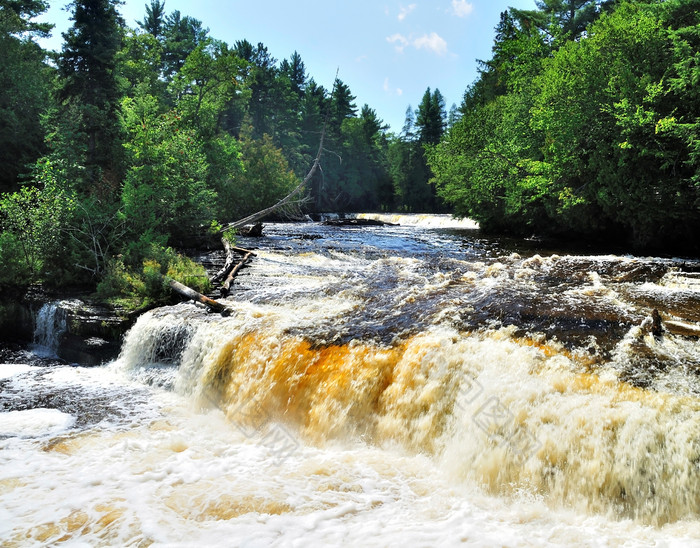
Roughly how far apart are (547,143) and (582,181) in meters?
2.89

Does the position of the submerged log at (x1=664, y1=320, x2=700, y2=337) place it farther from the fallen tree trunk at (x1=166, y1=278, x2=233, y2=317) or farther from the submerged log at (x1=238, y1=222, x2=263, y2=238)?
the submerged log at (x1=238, y1=222, x2=263, y2=238)

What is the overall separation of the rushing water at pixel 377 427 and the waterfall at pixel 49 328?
2.49 feet

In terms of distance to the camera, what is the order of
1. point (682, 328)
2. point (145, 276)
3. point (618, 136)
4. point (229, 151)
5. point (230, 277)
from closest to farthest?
point (682, 328)
point (145, 276)
point (230, 277)
point (618, 136)
point (229, 151)

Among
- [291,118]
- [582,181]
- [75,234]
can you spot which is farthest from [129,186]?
[291,118]

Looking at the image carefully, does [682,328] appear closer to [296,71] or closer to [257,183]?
[257,183]

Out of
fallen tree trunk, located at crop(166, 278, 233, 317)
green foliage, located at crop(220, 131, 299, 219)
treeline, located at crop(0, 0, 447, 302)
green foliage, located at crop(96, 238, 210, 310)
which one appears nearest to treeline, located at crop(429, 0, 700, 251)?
treeline, located at crop(0, 0, 447, 302)

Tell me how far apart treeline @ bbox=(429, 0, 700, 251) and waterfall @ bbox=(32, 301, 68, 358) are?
16043 mm

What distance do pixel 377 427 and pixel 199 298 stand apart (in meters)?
5.19

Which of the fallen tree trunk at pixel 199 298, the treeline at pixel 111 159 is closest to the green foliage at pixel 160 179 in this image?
the treeline at pixel 111 159

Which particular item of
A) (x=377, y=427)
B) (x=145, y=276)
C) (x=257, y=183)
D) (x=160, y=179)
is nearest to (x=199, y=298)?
(x=145, y=276)

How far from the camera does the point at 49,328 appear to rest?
8.84 m

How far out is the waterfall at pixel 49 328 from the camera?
8695 millimetres

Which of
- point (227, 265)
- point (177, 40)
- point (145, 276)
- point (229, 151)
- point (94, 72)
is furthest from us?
point (177, 40)

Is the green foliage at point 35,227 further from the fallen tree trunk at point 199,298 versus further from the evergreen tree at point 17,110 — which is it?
the evergreen tree at point 17,110
